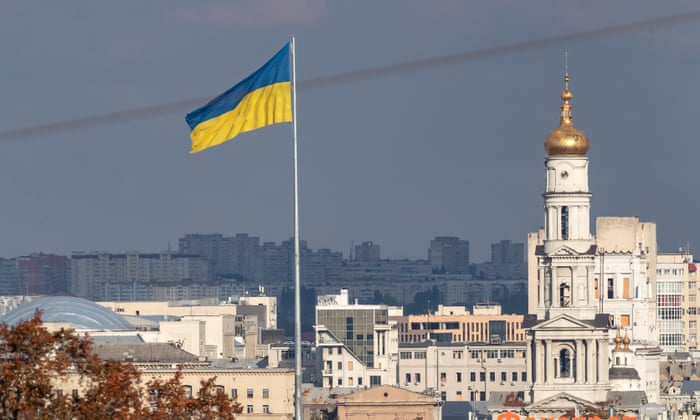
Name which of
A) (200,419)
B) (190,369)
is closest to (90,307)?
(190,369)

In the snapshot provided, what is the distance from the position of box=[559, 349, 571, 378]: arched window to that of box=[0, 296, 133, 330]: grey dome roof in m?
23.8

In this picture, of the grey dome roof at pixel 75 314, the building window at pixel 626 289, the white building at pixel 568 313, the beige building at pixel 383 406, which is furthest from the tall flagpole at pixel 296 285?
the building window at pixel 626 289

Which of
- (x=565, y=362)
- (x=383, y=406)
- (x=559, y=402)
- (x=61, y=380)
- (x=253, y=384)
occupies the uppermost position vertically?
(x=61, y=380)

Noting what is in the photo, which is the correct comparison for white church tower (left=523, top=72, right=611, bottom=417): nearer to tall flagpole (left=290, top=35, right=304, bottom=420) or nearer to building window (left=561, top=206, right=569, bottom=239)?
building window (left=561, top=206, right=569, bottom=239)

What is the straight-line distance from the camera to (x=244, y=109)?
6056 centimetres

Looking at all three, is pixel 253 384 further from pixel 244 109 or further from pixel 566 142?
pixel 244 109

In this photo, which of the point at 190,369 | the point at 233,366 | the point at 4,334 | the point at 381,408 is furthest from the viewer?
the point at 381,408

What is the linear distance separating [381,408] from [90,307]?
1633 cm

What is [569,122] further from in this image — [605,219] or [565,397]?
[605,219]

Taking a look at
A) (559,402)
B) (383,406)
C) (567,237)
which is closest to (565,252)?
(567,237)

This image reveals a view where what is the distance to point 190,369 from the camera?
133m

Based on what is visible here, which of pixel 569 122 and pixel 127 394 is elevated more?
pixel 569 122

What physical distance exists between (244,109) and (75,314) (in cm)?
11034

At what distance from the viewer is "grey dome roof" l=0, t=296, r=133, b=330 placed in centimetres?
16512
